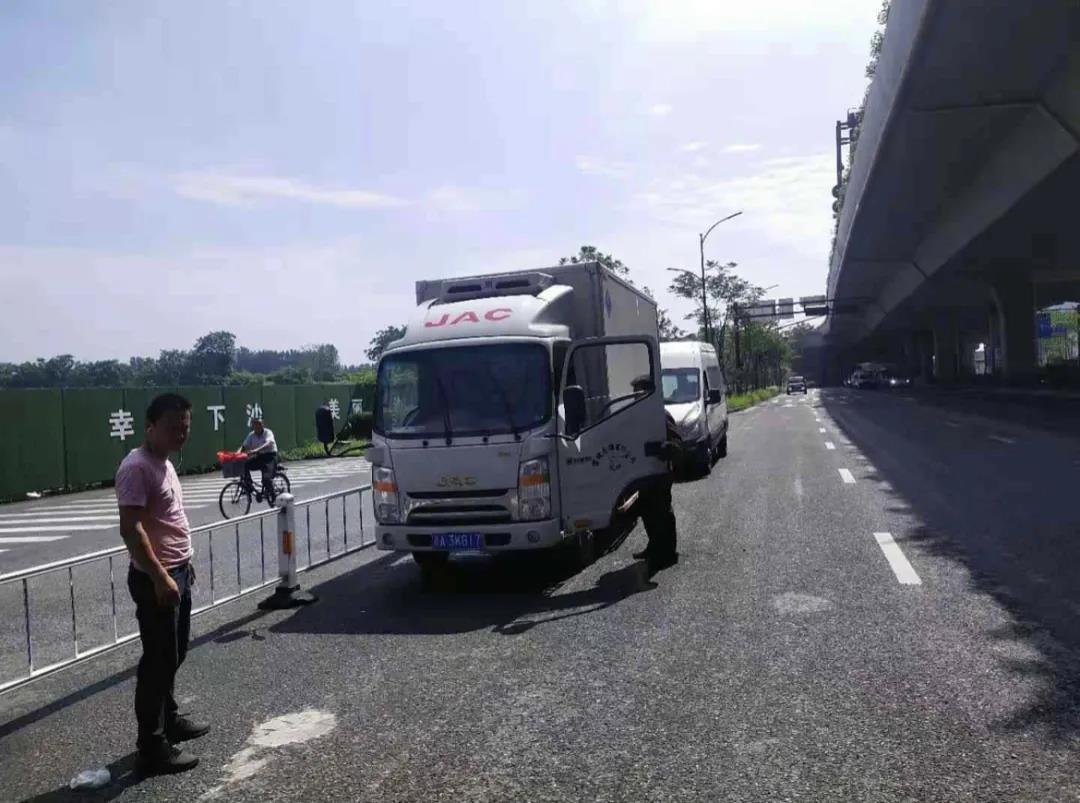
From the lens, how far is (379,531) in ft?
29.6

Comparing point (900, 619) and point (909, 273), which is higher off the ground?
point (909, 273)

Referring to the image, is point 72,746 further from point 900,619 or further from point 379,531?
point 900,619

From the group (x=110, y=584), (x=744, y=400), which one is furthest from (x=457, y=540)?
(x=744, y=400)

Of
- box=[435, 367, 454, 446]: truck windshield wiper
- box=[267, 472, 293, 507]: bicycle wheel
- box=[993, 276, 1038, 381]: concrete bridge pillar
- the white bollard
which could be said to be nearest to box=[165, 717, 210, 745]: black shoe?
the white bollard

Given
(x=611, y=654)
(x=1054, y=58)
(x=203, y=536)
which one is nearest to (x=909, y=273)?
(x=1054, y=58)

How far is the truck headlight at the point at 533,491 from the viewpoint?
858 cm

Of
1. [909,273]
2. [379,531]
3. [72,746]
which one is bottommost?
[72,746]

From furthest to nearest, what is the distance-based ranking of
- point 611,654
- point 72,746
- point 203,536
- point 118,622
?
point 203,536 → point 118,622 → point 611,654 → point 72,746

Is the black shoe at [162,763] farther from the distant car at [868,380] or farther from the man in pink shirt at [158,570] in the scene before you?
the distant car at [868,380]

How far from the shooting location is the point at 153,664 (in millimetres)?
5090

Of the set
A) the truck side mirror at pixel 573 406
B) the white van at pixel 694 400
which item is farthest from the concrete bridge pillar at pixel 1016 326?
the truck side mirror at pixel 573 406

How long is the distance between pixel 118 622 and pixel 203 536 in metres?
4.32

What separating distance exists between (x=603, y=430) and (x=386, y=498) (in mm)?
2185

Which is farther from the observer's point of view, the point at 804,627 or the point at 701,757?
the point at 804,627
